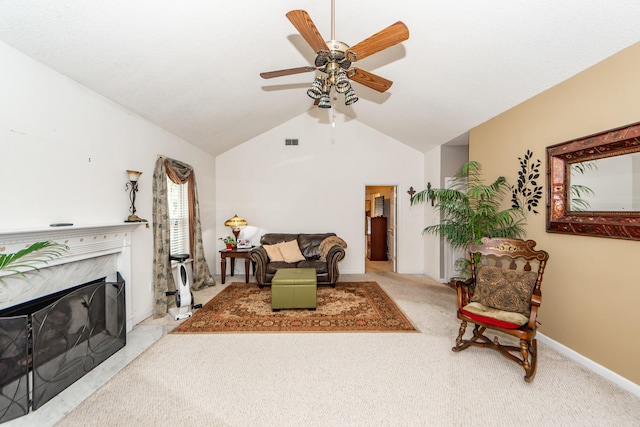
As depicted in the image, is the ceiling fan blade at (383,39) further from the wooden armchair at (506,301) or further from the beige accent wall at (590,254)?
the wooden armchair at (506,301)

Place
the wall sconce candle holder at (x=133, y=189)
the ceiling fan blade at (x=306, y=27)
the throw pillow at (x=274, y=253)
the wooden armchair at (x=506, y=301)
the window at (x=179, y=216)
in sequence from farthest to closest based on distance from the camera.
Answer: the throw pillow at (x=274, y=253)
the window at (x=179, y=216)
the wall sconce candle holder at (x=133, y=189)
the wooden armchair at (x=506, y=301)
the ceiling fan blade at (x=306, y=27)

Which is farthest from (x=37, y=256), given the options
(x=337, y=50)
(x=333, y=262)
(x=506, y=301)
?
(x=506, y=301)

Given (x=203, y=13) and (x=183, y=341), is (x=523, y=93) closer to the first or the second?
(x=203, y=13)

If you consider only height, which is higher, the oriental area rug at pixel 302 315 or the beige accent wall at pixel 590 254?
the beige accent wall at pixel 590 254

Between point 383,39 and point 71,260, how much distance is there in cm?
321

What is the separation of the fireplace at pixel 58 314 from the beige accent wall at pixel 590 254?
444 cm

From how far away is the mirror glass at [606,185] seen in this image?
2068 mm

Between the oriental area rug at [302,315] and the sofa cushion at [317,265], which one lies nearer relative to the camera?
the oriental area rug at [302,315]

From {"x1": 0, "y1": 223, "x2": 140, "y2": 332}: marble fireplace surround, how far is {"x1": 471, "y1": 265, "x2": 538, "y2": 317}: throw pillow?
12.6 ft

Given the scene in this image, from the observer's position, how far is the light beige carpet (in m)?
1.78

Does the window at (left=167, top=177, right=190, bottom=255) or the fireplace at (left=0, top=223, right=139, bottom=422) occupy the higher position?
the window at (left=167, top=177, right=190, bottom=255)

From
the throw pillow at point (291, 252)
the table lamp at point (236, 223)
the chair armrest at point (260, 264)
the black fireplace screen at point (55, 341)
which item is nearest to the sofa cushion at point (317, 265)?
the throw pillow at point (291, 252)

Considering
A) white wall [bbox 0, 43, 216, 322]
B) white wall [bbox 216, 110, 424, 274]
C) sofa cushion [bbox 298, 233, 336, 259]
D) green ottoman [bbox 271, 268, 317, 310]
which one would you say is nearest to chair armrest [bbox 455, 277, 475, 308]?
green ottoman [bbox 271, 268, 317, 310]

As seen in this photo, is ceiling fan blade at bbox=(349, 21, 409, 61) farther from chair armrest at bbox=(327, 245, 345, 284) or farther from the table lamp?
the table lamp
